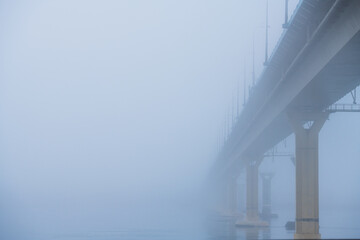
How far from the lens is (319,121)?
6162 centimetres

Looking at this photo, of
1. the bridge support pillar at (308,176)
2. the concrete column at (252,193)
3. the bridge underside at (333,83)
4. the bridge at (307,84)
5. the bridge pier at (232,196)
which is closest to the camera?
the bridge at (307,84)

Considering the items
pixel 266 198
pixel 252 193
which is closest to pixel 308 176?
pixel 252 193

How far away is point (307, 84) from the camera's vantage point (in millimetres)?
51031

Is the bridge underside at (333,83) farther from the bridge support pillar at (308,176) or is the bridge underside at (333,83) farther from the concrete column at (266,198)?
the concrete column at (266,198)

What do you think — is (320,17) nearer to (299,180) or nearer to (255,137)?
(299,180)

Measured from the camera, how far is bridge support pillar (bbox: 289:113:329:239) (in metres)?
61.5

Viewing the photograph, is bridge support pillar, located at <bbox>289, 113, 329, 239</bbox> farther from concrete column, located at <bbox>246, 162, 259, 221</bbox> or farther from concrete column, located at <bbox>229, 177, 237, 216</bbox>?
concrete column, located at <bbox>229, 177, 237, 216</bbox>

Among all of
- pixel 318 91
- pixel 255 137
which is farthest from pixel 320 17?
pixel 255 137

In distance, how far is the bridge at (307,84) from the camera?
39938mm

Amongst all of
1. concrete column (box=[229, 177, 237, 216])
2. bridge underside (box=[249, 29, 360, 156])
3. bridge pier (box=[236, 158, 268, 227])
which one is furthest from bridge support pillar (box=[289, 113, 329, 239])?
concrete column (box=[229, 177, 237, 216])

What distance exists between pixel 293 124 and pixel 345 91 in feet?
27.3

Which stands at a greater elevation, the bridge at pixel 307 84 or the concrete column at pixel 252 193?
the bridge at pixel 307 84

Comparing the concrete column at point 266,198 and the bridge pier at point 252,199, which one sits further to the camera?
the concrete column at point 266,198

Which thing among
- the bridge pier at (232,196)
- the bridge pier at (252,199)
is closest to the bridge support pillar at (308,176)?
the bridge pier at (252,199)
